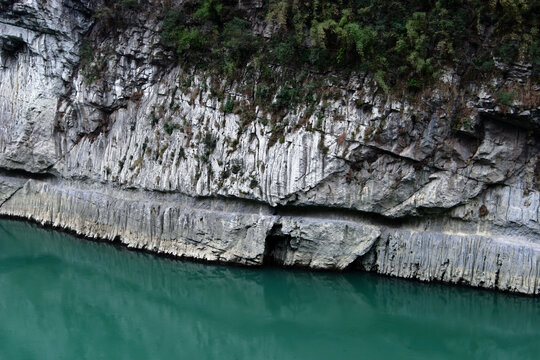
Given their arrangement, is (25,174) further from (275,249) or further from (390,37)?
(390,37)

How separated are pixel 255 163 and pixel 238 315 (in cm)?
457

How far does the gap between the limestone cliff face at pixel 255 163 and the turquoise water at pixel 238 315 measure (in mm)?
651

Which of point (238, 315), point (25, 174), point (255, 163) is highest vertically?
point (255, 163)

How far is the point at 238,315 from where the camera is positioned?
12242 millimetres

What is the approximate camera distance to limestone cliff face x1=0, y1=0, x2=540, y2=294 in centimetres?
1235

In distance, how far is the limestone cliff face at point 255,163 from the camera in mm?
12352

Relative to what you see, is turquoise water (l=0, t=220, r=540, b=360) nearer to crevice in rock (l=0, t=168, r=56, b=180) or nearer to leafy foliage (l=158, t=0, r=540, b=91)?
crevice in rock (l=0, t=168, r=56, b=180)

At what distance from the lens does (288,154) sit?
45.4 ft

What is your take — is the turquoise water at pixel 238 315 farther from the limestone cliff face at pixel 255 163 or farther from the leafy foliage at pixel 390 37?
the leafy foliage at pixel 390 37

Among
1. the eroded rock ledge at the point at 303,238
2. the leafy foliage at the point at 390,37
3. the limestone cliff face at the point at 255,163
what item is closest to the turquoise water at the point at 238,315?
the eroded rock ledge at the point at 303,238

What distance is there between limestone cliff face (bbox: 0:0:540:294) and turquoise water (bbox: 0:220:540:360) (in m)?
0.65

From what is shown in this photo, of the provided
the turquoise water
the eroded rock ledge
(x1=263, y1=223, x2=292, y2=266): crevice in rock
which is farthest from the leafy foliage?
the turquoise water

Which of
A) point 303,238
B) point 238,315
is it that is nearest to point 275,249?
point 303,238

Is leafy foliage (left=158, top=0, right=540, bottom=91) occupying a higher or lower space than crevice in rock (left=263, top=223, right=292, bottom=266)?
higher
